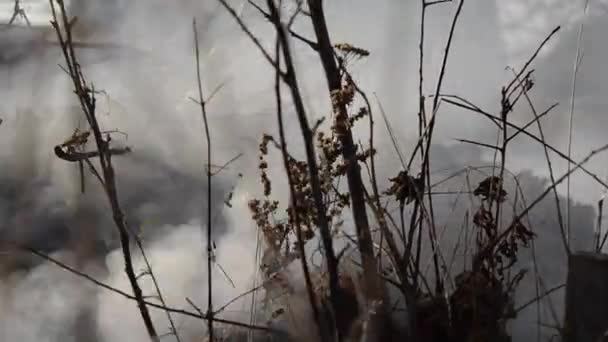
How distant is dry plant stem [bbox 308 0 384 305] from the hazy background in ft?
0.92

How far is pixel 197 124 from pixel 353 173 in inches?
30.9

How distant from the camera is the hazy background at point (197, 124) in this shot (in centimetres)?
134

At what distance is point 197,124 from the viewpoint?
1713 millimetres

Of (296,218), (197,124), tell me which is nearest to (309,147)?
(296,218)

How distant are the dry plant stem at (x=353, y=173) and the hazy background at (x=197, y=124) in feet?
0.92

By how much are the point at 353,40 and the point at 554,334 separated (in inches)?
31.6

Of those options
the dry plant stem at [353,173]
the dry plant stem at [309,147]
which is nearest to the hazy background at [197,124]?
the dry plant stem at [353,173]

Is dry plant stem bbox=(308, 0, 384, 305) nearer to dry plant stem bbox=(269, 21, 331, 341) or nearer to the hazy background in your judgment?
dry plant stem bbox=(269, 21, 331, 341)

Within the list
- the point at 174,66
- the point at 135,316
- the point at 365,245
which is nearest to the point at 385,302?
the point at 365,245

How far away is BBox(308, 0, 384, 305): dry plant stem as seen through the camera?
95 centimetres

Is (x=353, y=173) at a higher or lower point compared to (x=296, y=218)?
higher

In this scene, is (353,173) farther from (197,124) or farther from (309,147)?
(197,124)

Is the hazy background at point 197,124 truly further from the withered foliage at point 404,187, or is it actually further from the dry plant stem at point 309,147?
the dry plant stem at point 309,147

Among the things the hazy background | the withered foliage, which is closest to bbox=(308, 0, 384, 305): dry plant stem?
the withered foliage
